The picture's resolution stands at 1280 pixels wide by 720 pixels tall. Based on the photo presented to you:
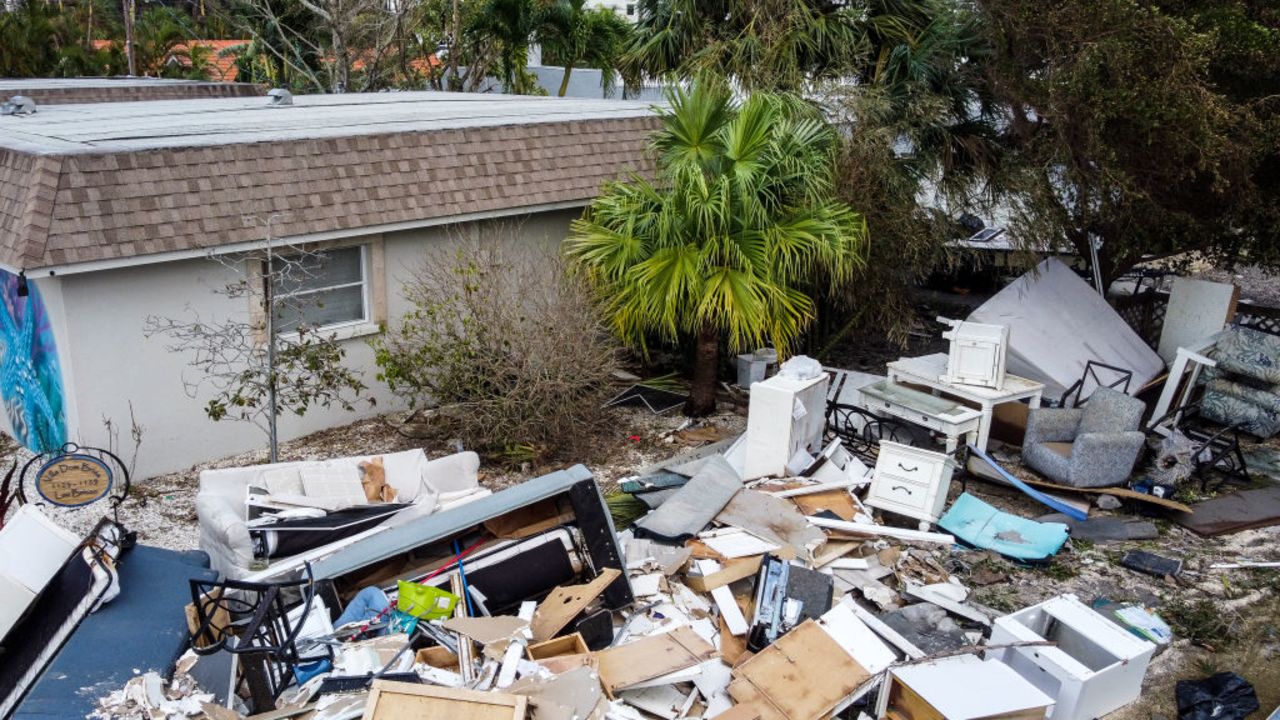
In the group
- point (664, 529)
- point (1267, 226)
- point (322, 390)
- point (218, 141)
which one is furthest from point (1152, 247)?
point (218, 141)

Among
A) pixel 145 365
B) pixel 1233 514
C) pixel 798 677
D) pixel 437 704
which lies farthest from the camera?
pixel 145 365

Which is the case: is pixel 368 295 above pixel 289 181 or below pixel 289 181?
below

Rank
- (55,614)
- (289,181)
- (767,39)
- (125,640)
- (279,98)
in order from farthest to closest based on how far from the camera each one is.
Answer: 1. (279,98)
2. (767,39)
3. (289,181)
4. (55,614)
5. (125,640)

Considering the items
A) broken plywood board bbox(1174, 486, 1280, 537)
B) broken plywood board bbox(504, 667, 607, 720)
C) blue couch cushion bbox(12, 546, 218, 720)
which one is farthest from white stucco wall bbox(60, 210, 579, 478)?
broken plywood board bbox(1174, 486, 1280, 537)

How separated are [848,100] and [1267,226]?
4.91 meters

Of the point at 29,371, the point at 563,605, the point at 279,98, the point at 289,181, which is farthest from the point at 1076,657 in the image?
the point at 279,98

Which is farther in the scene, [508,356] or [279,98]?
[279,98]

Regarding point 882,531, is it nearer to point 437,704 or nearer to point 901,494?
point 901,494

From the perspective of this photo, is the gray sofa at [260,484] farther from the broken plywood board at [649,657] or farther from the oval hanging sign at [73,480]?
the broken plywood board at [649,657]

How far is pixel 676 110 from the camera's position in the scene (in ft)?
33.9

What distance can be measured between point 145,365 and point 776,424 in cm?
602

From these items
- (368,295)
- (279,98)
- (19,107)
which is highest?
(279,98)

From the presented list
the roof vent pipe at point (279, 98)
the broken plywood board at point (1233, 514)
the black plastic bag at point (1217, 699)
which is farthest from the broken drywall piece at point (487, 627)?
the roof vent pipe at point (279, 98)

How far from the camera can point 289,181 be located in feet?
32.4
